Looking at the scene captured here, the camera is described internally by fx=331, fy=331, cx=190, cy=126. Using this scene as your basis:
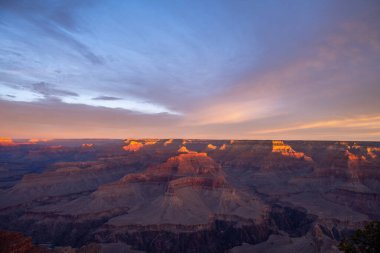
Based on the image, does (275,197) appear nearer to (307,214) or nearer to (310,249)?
(307,214)

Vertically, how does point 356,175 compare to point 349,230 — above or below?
above

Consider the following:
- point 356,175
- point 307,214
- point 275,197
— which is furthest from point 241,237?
point 356,175

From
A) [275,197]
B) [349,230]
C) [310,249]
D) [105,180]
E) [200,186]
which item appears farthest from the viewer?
[105,180]

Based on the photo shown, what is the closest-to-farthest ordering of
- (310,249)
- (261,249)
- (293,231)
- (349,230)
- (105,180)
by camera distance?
(310,249) < (261,249) < (349,230) < (293,231) < (105,180)

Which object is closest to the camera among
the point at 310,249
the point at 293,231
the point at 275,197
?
the point at 310,249

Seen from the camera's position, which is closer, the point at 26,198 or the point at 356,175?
the point at 26,198

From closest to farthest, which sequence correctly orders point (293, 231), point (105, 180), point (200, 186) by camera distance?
1. point (293, 231)
2. point (200, 186)
3. point (105, 180)

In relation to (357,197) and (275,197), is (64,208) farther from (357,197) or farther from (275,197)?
(357,197)

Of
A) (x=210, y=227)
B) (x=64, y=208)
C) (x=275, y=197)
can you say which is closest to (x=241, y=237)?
(x=210, y=227)

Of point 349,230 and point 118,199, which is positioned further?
point 118,199
